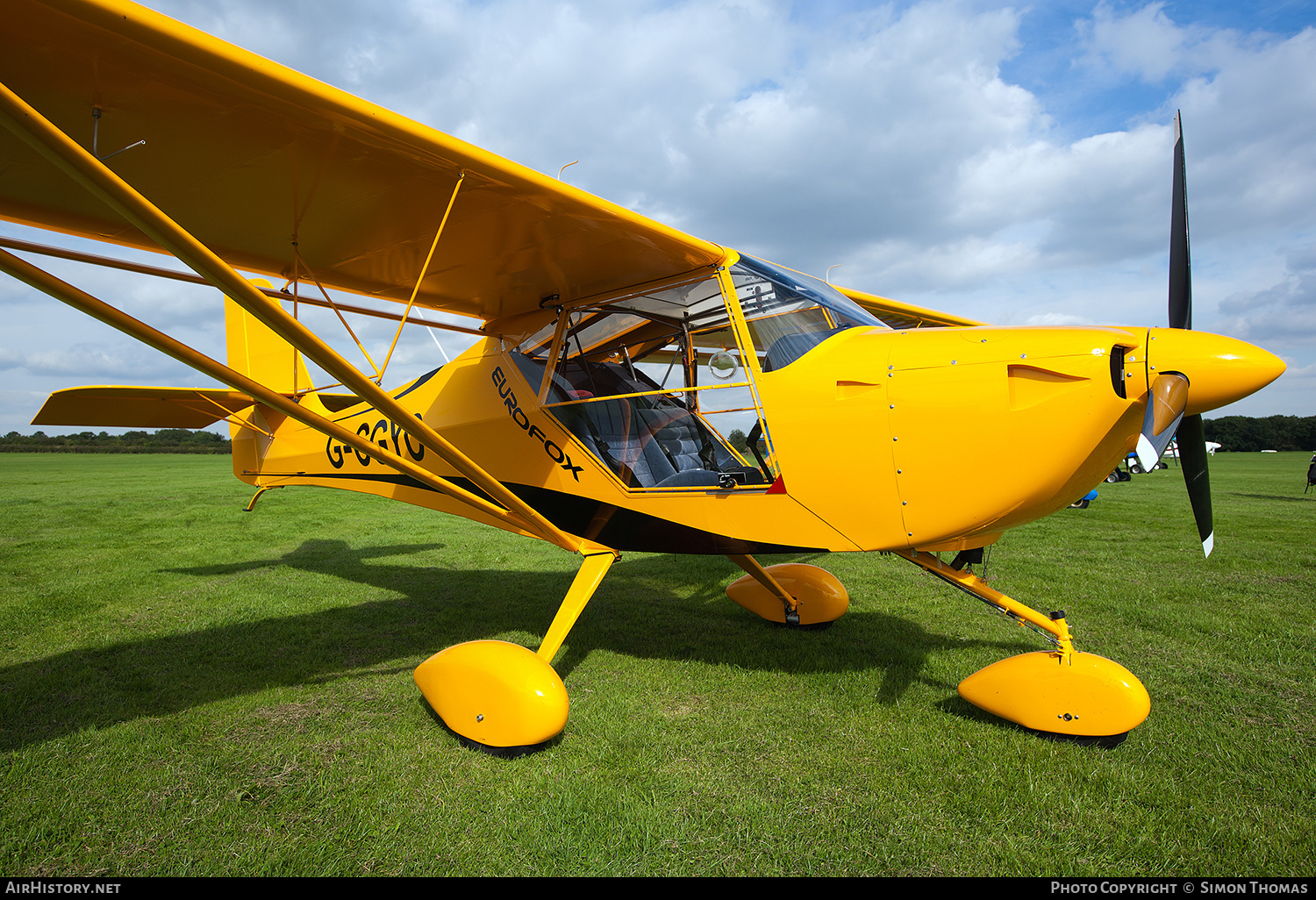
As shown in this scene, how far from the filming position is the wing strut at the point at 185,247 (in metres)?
1.93

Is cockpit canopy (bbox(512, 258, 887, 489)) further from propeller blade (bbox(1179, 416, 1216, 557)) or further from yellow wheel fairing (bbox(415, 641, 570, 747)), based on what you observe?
propeller blade (bbox(1179, 416, 1216, 557))

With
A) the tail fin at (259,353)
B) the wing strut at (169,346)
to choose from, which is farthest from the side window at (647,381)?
the tail fin at (259,353)

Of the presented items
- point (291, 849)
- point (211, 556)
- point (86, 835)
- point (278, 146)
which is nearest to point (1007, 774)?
point (291, 849)

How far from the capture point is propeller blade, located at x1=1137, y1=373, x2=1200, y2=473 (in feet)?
7.75

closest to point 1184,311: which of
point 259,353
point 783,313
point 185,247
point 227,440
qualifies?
point 783,313

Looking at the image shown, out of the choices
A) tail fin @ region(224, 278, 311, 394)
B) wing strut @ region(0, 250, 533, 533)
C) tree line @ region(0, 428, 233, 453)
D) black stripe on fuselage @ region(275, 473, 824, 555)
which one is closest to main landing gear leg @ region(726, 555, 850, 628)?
black stripe on fuselage @ region(275, 473, 824, 555)

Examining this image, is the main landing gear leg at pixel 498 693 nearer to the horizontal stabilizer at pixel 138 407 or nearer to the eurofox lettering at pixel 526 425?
the eurofox lettering at pixel 526 425

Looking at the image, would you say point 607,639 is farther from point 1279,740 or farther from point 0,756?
point 1279,740

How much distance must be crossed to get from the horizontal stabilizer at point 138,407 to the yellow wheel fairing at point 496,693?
3.47 metres

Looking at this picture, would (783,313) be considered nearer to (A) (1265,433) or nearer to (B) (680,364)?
(B) (680,364)

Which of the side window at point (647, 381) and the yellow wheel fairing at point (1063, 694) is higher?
the side window at point (647, 381)

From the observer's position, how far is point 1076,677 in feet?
9.56

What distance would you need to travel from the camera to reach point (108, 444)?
51.2 metres

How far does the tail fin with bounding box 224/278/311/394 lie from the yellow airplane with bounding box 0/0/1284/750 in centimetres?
170
